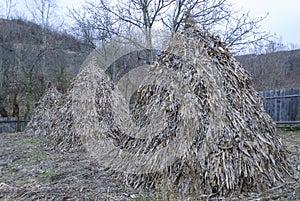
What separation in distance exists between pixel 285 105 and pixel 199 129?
22.1 ft

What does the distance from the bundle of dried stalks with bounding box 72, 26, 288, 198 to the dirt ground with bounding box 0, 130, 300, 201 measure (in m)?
0.14

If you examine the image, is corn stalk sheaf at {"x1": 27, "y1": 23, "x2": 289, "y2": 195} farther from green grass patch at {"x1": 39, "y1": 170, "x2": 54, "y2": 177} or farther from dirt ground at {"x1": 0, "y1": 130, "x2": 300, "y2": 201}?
green grass patch at {"x1": 39, "y1": 170, "x2": 54, "y2": 177}

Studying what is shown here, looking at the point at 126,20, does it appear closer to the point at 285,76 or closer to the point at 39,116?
the point at 39,116

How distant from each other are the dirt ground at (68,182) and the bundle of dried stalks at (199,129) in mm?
140

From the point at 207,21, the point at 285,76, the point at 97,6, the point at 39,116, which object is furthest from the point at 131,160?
the point at 285,76

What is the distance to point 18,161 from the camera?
4.36 metres

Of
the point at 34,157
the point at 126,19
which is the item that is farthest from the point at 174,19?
the point at 34,157

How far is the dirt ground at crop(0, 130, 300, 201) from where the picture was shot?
2.35 m

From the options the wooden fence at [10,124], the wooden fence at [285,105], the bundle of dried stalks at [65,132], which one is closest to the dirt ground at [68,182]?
the bundle of dried stalks at [65,132]

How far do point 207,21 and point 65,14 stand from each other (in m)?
6.57

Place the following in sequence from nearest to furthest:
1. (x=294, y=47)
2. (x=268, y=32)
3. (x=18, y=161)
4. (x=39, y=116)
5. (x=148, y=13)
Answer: (x=18, y=161) → (x=39, y=116) → (x=268, y=32) → (x=148, y=13) → (x=294, y=47)

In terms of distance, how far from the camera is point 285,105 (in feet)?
26.8

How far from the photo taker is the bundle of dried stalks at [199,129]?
2.30 m

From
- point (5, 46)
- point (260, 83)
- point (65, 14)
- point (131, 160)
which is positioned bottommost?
point (131, 160)
